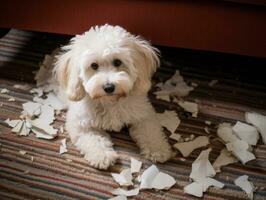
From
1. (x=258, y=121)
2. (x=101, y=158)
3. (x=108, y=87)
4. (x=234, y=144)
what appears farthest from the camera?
(x=258, y=121)

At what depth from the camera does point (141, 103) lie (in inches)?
68.1

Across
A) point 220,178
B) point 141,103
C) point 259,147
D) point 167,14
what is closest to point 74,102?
point 141,103

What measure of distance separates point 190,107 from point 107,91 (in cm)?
57

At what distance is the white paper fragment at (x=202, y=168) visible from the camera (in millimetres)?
1632

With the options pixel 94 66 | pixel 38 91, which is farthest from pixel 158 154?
pixel 38 91

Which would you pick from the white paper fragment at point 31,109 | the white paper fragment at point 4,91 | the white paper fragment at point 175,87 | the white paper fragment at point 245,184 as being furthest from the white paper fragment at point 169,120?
the white paper fragment at point 4,91

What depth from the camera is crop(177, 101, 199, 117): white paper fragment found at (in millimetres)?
1939

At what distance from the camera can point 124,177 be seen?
1.62 m

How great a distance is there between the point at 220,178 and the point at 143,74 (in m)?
0.53

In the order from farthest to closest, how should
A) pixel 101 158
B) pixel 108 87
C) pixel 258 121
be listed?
pixel 258 121
pixel 101 158
pixel 108 87

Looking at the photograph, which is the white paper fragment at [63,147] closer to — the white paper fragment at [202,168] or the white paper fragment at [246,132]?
the white paper fragment at [202,168]

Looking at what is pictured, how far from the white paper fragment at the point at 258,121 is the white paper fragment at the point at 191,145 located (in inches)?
9.6

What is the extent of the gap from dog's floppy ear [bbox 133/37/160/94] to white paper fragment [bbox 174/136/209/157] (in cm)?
31

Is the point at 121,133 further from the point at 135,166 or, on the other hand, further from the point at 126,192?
the point at 126,192
